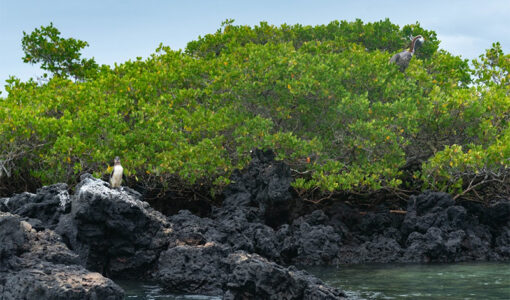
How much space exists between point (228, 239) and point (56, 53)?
715 inches

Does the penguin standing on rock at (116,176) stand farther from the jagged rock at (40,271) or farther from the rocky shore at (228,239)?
the jagged rock at (40,271)

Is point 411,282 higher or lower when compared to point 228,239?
lower

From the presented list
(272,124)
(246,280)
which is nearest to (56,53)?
(272,124)

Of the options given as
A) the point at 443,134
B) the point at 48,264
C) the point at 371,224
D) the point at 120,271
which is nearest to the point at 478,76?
the point at 443,134

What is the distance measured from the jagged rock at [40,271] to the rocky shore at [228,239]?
0.02 m

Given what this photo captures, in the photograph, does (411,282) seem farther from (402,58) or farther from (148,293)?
(402,58)

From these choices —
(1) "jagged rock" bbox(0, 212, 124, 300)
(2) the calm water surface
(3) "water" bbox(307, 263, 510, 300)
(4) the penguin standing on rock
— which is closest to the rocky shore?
(1) "jagged rock" bbox(0, 212, 124, 300)

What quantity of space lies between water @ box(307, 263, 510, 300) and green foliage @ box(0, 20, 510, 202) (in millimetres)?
3194

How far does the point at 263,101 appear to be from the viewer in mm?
20125

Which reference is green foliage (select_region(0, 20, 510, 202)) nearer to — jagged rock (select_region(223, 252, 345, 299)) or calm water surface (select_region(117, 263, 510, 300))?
calm water surface (select_region(117, 263, 510, 300))

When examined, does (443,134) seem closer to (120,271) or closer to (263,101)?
(263,101)

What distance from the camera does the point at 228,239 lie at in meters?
15.1

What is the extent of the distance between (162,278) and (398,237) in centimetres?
942

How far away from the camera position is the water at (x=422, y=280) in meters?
11.5
